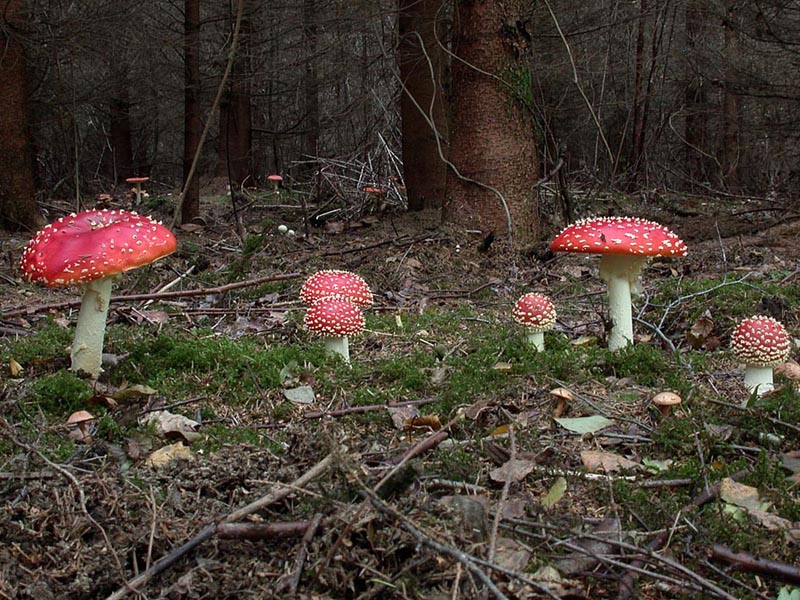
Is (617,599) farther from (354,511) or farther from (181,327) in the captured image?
(181,327)

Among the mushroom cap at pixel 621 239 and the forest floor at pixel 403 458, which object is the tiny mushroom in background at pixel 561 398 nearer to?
the forest floor at pixel 403 458

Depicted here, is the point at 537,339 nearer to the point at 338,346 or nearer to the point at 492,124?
the point at 338,346

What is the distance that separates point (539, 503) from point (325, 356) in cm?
193

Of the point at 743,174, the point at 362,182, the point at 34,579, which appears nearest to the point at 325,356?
the point at 34,579

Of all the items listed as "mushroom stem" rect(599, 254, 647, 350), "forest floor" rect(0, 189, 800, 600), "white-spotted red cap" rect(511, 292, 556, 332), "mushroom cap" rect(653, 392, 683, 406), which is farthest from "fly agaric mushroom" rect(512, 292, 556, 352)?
"mushroom cap" rect(653, 392, 683, 406)

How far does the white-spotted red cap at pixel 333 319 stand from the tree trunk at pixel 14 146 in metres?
6.62

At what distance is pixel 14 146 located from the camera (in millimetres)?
8711

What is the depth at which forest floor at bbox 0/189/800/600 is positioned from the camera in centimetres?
195

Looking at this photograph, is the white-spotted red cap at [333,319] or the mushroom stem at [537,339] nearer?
the white-spotted red cap at [333,319]

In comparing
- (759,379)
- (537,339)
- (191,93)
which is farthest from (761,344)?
(191,93)

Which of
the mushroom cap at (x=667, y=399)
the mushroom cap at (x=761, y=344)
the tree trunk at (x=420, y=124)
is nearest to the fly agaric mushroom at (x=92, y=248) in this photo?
the mushroom cap at (x=667, y=399)

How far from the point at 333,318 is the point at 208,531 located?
1902 mm

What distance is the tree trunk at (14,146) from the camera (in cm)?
862

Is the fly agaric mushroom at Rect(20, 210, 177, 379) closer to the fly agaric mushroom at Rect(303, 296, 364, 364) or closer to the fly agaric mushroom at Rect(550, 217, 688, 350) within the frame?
the fly agaric mushroom at Rect(303, 296, 364, 364)
